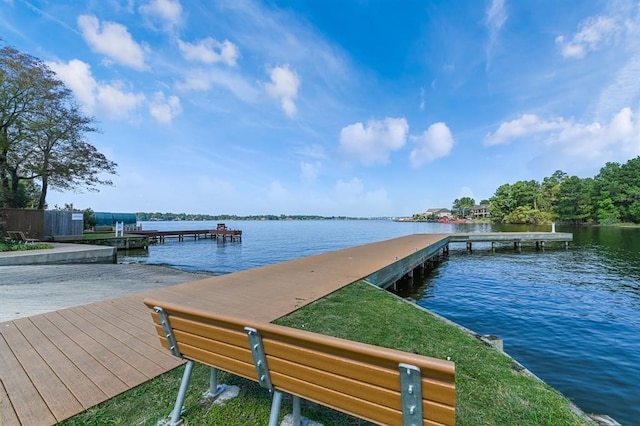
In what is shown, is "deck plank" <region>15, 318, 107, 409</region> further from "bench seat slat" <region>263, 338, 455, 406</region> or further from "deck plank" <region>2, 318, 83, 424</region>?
"bench seat slat" <region>263, 338, 455, 406</region>

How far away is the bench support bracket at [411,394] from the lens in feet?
4.22

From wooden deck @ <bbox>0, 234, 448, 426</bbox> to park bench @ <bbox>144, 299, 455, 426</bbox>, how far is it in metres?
1.13

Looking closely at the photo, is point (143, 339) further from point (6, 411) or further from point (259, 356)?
point (259, 356)

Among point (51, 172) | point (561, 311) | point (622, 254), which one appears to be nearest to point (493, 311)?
point (561, 311)

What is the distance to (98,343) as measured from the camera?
3.75m

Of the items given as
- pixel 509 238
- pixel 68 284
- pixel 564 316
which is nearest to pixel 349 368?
pixel 68 284

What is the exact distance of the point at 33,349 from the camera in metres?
3.59

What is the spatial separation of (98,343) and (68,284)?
17.8 ft

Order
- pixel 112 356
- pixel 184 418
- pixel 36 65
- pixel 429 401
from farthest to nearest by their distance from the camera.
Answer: pixel 36 65, pixel 112 356, pixel 184 418, pixel 429 401

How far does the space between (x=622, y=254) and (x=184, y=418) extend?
27319 mm

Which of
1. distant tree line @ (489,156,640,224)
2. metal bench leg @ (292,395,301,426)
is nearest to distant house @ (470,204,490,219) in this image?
distant tree line @ (489,156,640,224)

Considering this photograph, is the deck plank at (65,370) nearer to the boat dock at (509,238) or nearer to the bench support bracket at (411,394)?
the bench support bracket at (411,394)

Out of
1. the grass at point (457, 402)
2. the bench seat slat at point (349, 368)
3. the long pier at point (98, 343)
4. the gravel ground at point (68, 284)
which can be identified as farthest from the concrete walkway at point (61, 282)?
the bench seat slat at point (349, 368)

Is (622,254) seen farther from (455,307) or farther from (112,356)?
(112,356)
